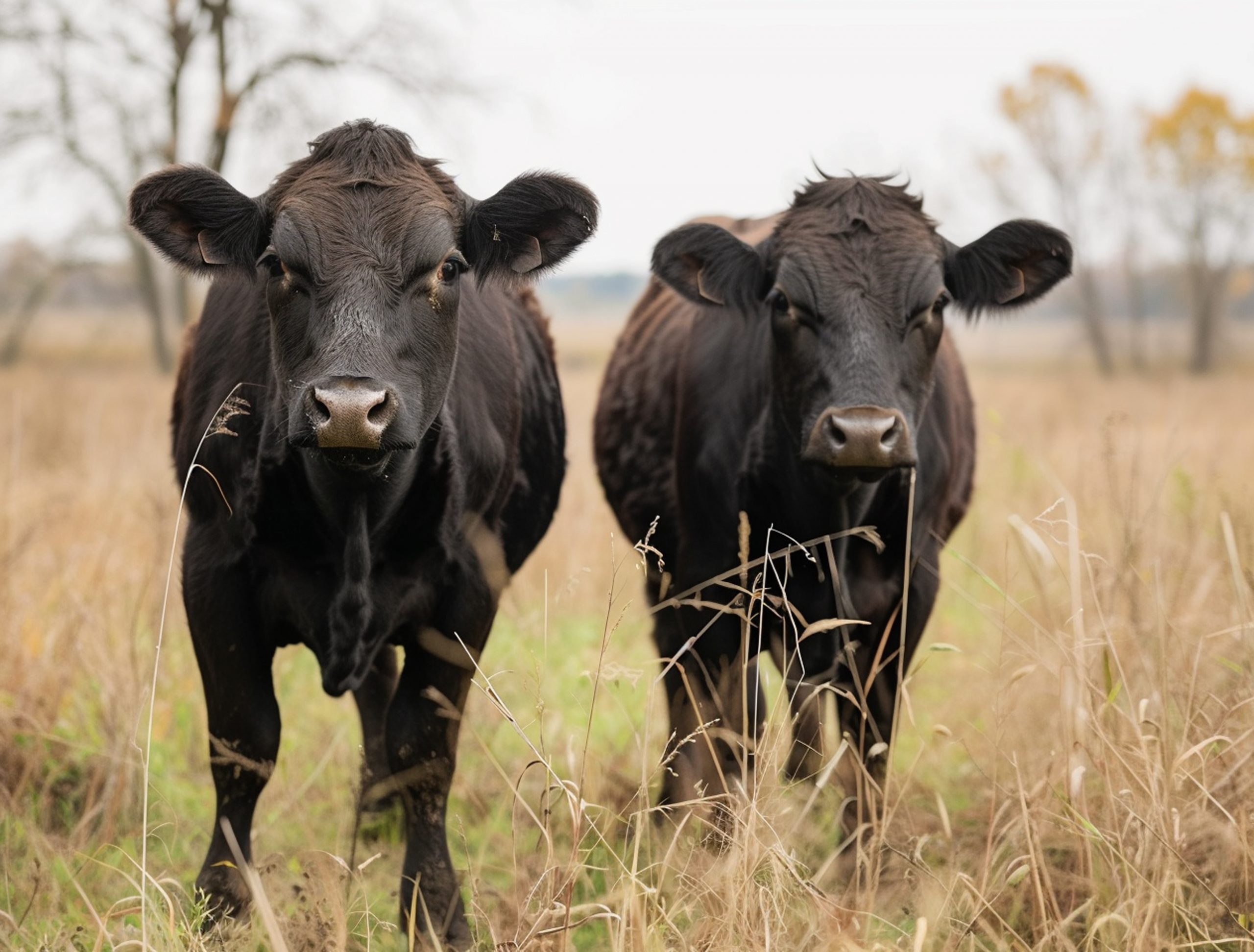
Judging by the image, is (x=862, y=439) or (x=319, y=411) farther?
(x=862, y=439)

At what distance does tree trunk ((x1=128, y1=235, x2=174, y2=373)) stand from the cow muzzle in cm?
2175

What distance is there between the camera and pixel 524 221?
4.03 meters

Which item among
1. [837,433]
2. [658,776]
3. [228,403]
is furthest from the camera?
[658,776]

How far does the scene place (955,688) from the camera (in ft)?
21.3

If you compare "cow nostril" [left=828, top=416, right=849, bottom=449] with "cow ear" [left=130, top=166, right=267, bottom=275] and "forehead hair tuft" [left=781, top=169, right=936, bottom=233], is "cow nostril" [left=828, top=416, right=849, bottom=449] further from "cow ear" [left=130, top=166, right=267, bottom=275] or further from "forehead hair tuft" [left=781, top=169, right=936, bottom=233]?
"cow ear" [left=130, top=166, right=267, bottom=275]

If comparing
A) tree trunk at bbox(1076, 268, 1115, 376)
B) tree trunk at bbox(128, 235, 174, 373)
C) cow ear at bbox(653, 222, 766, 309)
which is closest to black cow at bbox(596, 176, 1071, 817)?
cow ear at bbox(653, 222, 766, 309)

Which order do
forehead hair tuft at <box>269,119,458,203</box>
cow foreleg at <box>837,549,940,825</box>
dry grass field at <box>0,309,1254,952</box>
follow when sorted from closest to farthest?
dry grass field at <box>0,309,1254,952</box>
forehead hair tuft at <box>269,119,458,203</box>
cow foreleg at <box>837,549,940,825</box>

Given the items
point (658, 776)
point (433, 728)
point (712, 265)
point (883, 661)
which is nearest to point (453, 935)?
point (433, 728)

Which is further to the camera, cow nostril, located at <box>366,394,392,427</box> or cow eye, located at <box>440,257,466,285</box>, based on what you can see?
cow eye, located at <box>440,257,466,285</box>

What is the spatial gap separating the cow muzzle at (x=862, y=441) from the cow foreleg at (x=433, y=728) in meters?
1.19

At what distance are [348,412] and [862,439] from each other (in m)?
1.59

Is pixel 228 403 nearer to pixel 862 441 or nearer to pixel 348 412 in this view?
pixel 348 412

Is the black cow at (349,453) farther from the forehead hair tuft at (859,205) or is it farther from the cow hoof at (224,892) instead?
the forehead hair tuft at (859,205)

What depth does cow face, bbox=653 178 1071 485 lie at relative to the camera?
3928mm
